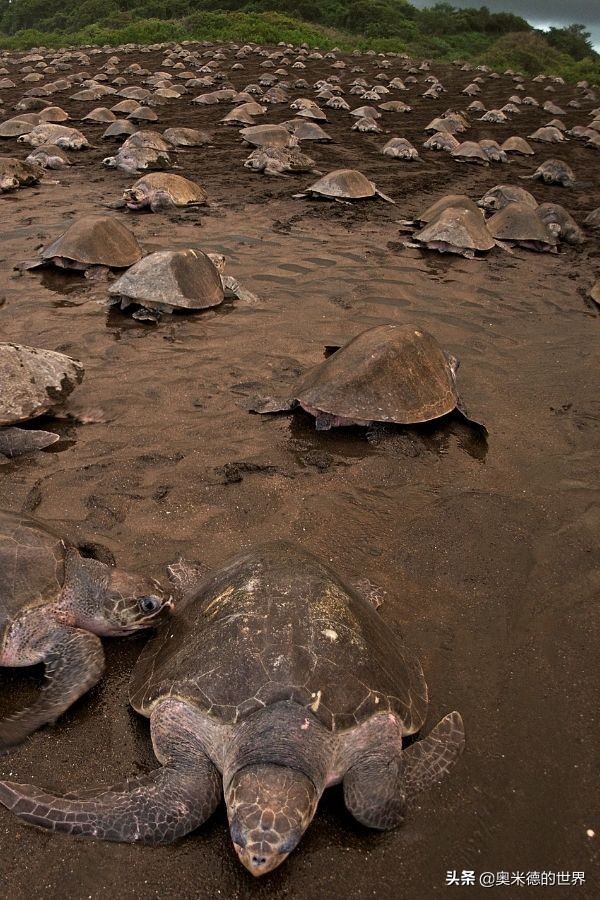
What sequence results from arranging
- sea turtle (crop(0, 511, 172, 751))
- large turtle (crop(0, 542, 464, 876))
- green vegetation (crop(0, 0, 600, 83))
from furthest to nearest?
green vegetation (crop(0, 0, 600, 83)), sea turtle (crop(0, 511, 172, 751)), large turtle (crop(0, 542, 464, 876))

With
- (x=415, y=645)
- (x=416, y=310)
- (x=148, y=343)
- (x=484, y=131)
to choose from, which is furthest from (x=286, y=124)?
(x=415, y=645)

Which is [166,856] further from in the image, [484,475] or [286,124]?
[286,124]

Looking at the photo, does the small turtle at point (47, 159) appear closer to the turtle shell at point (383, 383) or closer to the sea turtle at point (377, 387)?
the sea turtle at point (377, 387)

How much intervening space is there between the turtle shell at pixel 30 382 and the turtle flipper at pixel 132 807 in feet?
9.28

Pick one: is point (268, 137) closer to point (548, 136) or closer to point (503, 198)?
point (503, 198)

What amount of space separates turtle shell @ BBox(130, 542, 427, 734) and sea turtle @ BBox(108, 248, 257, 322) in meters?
4.28

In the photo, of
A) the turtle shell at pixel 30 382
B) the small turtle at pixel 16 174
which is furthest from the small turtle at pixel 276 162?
the turtle shell at pixel 30 382

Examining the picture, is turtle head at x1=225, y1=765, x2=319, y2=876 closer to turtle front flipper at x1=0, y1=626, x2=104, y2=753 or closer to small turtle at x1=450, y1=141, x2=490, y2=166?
turtle front flipper at x1=0, y1=626, x2=104, y2=753

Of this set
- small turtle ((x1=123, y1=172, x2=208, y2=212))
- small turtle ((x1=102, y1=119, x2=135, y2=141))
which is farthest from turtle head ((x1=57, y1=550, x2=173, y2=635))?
small turtle ((x1=102, y1=119, x2=135, y2=141))

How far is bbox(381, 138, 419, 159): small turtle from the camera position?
1462 cm

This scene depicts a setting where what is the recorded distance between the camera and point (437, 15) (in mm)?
54531

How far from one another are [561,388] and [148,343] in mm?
3944

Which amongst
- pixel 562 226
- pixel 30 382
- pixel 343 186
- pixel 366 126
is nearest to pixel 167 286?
pixel 30 382

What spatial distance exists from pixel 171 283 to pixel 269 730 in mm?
5229
